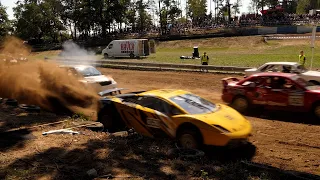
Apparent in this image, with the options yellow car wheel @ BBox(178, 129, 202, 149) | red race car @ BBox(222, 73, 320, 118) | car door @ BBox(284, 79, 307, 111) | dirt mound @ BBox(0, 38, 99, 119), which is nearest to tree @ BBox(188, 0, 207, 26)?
dirt mound @ BBox(0, 38, 99, 119)

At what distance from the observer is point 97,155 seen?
7.12 meters

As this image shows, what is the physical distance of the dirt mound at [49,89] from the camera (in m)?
13.6

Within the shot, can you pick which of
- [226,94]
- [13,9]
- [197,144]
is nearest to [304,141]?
[197,144]

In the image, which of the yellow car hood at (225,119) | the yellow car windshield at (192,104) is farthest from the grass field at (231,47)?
the yellow car hood at (225,119)

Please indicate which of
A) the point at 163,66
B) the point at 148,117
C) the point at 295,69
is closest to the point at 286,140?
Result: the point at 148,117

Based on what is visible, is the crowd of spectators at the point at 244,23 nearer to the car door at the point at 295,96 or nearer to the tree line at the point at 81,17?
the tree line at the point at 81,17

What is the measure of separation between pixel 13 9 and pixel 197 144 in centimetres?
8618

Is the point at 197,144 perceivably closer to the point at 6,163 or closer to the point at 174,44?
the point at 6,163

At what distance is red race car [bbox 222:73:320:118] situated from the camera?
36.2 ft

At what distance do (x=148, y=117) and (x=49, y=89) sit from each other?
6.82m

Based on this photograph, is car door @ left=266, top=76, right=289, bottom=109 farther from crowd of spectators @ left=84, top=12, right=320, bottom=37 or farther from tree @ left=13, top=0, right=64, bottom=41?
tree @ left=13, top=0, right=64, bottom=41

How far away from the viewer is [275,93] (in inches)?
459

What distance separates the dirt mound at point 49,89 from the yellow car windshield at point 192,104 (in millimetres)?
4574

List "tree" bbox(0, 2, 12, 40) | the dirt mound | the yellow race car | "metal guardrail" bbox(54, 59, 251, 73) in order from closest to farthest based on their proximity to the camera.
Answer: the yellow race car, the dirt mound, "metal guardrail" bbox(54, 59, 251, 73), "tree" bbox(0, 2, 12, 40)
